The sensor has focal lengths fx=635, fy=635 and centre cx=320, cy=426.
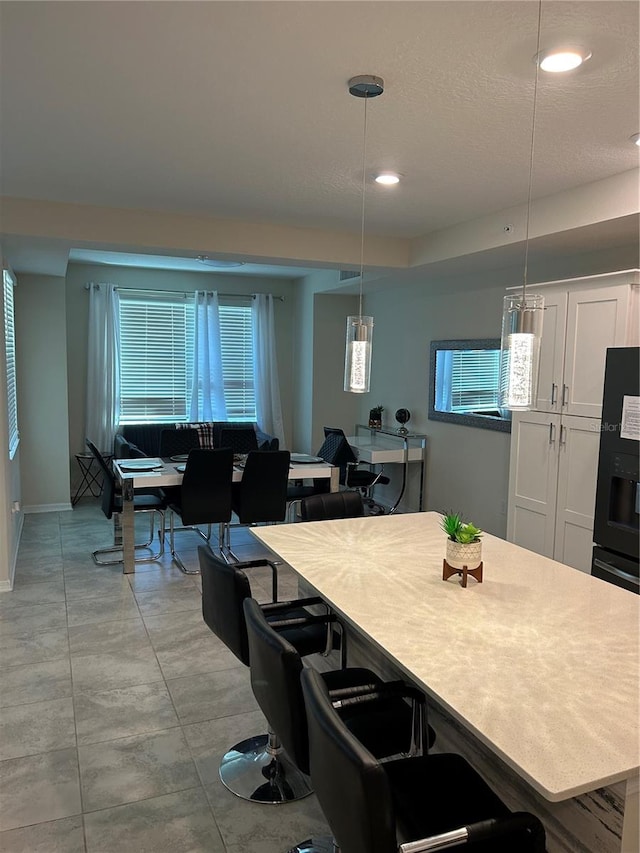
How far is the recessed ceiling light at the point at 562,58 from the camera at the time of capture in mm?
1989

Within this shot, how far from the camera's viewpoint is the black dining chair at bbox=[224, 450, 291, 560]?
4.89 meters

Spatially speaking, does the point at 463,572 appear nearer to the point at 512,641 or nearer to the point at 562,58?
the point at 512,641

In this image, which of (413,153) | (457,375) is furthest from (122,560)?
(413,153)

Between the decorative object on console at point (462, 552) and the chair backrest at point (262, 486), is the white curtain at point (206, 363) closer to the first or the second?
the chair backrest at point (262, 486)

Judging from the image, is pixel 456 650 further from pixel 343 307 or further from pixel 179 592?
pixel 343 307

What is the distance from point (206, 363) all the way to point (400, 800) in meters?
6.54

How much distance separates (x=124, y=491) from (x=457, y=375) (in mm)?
3097

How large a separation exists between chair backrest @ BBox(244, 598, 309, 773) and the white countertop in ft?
0.88

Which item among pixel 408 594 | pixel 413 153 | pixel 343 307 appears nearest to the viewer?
pixel 408 594

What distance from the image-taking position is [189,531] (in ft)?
19.7

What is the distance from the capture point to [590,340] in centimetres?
374

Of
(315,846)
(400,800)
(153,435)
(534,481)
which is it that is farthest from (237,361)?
(400,800)

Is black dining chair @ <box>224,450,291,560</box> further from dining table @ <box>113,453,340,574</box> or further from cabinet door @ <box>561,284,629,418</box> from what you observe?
cabinet door @ <box>561,284,629,418</box>

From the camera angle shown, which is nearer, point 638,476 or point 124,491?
point 638,476
